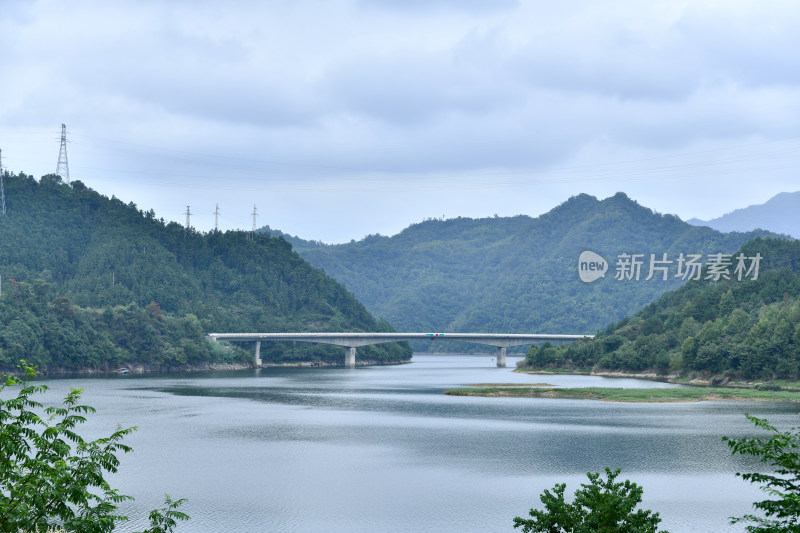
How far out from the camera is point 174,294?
196125 millimetres

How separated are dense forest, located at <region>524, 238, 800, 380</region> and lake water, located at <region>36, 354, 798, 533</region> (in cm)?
2965

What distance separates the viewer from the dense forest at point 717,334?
111938 mm

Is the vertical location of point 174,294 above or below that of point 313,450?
above

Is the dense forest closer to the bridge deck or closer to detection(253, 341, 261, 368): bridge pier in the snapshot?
the bridge deck

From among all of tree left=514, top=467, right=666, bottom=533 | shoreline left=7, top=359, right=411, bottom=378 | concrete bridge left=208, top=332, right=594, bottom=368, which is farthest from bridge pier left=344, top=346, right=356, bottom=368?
tree left=514, top=467, right=666, bottom=533

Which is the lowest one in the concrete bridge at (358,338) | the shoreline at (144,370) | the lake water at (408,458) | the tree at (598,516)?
the shoreline at (144,370)

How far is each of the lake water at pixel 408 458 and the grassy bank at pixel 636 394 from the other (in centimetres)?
494

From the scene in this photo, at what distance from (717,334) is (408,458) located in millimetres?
83484

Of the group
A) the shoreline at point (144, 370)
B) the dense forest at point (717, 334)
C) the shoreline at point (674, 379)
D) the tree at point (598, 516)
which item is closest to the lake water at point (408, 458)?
the tree at point (598, 516)

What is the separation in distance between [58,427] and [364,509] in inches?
765

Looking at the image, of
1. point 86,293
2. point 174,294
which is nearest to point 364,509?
point 86,293

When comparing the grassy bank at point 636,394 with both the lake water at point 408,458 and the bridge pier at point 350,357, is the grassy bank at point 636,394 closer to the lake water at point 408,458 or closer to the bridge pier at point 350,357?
the lake water at point 408,458

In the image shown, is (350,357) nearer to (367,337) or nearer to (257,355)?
(367,337)

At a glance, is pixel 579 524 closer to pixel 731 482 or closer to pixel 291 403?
pixel 731 482
